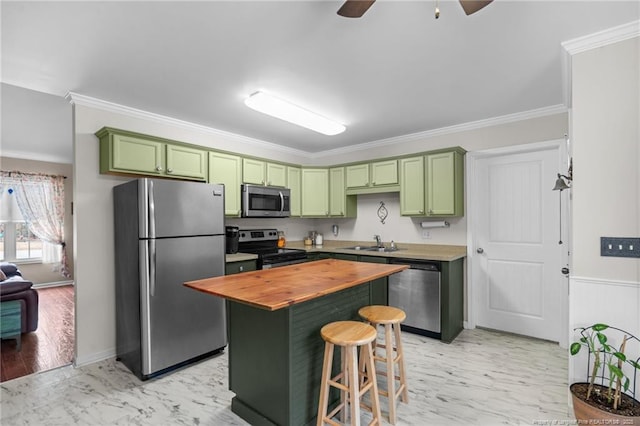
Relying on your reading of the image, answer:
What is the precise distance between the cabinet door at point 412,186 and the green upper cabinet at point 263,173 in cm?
164

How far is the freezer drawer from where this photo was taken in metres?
3.38

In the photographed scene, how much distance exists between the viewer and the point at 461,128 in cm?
378

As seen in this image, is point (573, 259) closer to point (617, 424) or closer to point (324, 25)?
point (617, 424)

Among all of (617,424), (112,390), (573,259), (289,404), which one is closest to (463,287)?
(573,259)

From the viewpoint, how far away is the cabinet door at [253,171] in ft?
12.9

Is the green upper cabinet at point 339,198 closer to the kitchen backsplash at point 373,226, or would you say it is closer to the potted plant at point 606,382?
the kitchen backsplash at point 373,226

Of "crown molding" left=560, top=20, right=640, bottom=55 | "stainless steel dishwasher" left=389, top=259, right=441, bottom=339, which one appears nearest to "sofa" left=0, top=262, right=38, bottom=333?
"stainless steel dishwasher" left=389, top=259, right=441, bottom=339

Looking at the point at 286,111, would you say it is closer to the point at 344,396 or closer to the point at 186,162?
the point at 186,162

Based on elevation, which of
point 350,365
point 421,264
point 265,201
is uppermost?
point 265,201

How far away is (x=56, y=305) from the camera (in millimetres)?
4930

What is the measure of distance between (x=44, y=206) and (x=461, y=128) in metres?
7.54

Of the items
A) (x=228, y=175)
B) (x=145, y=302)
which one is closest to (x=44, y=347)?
(x=145, y=302)

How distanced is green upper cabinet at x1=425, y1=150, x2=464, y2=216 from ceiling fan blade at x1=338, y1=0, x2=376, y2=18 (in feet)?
8.28

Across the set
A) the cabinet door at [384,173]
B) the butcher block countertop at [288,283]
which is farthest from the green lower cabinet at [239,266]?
the cabinet door at [384,173]
